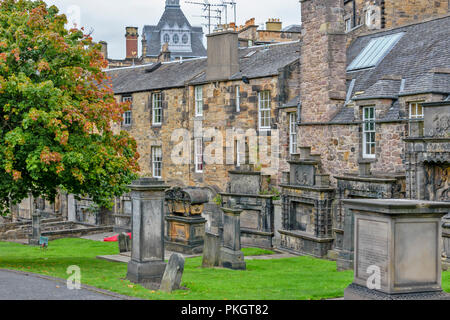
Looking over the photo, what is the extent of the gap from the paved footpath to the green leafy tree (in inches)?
149

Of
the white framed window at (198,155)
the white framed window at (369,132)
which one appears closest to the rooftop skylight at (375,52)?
the white framed window at (369,132)

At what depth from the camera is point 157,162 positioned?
37812 millimetres

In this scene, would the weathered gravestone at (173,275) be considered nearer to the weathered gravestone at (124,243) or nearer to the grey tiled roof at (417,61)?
the weathered gravestone at (124,243)

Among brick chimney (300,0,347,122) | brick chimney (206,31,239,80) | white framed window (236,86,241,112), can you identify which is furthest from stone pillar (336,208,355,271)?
brick chimney (206,31,239,80)

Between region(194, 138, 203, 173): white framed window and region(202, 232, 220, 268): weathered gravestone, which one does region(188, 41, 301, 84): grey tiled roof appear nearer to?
region(194, 138, 203, 173): white framed window

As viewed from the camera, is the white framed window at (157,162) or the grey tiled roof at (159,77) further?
the white framed window at (157,162)

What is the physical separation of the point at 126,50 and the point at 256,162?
43040mm

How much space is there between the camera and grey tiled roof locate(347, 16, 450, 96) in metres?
21.4

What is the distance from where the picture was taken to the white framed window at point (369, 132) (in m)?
23.7

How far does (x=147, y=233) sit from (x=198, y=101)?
69.9ft

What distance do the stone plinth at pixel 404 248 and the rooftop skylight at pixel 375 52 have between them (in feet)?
56.3

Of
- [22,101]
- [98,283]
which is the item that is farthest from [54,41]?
[98,283]

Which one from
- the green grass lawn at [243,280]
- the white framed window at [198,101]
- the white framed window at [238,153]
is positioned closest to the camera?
the green grass lawn at [243,280]

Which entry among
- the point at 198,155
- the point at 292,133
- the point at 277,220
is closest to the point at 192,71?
the point at 198,155
